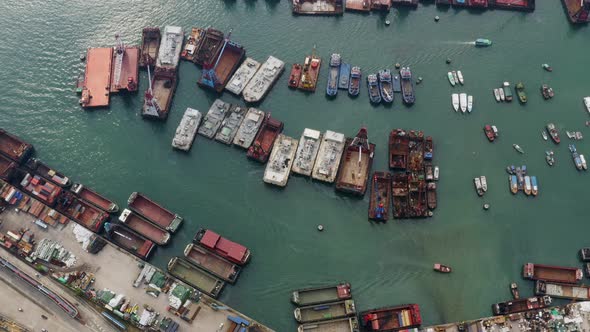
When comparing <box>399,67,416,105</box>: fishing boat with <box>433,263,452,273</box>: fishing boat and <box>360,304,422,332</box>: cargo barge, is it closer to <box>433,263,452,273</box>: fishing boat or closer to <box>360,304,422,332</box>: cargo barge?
<box>433,263,452,273</box>: fishing boat

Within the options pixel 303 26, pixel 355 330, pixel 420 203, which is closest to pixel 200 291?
pixel 355 330

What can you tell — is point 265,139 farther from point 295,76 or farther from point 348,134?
point 348,134

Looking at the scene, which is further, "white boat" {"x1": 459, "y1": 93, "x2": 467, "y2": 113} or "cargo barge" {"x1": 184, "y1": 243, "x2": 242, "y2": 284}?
"white boat" {"x1": 459, "y1": 93, "x2": 467, "y2": 113}

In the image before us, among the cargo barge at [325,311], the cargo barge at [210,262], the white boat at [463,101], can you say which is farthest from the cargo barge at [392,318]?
the white boat at [463,101]

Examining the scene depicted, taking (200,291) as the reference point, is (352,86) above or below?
above

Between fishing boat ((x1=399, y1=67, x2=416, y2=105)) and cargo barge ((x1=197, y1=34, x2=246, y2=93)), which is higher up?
fishing boat ((x1=399, y1=67, x2=416, y2=105))

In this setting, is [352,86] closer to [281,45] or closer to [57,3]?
[281,45]

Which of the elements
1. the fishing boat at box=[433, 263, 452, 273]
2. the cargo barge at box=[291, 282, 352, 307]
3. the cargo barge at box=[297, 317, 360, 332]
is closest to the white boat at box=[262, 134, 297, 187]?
the cargo barge at box=[291, 282, 352, 307]

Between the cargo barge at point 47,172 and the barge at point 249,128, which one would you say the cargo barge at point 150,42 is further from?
the cargo barge at point 47,172
